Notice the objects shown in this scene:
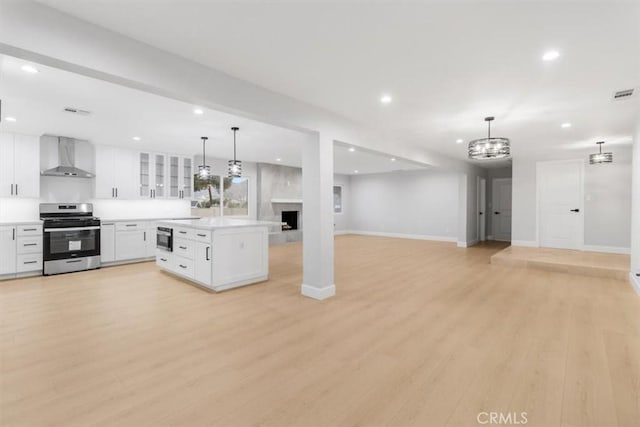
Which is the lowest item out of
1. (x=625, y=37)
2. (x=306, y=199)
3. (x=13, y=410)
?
(x=13, y=410)

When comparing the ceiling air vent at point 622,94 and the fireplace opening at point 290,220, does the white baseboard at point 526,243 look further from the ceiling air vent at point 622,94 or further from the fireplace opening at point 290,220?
the fireplace opening at point 290,220

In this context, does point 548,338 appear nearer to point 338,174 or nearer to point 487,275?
point 487,275

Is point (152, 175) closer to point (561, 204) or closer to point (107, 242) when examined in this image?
point (107, 242)

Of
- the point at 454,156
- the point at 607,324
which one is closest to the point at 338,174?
the point at 454,156

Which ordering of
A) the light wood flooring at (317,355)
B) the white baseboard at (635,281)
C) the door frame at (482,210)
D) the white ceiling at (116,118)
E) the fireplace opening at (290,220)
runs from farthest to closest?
the fireplace opening at (290,220), the door frame at (482,210), the white baseboard at (635,281), the white ceiling at (116,118), the light wood flooring at (317,355)

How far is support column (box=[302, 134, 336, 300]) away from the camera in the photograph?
407cm

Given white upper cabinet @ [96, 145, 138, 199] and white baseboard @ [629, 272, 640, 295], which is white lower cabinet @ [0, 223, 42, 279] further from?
white baseboard @ [629, 272, 640, 295]

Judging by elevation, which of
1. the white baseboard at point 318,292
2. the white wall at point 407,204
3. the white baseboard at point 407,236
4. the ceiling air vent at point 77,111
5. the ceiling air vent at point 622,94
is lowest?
the white baseboard at point 318,292

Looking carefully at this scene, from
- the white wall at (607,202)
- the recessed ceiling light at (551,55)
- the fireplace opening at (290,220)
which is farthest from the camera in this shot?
the fireplace opening at (290,220)

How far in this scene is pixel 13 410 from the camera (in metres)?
1.87

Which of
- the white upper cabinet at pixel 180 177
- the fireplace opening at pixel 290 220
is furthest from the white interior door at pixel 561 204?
the white upper cabinet at pixel 180 177

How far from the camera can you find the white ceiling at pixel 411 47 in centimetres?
201

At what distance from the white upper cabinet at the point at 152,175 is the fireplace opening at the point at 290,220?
414 centimetres

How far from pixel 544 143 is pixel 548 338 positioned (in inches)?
190
